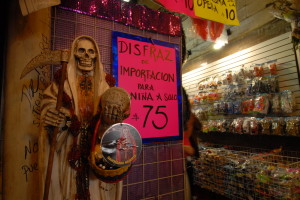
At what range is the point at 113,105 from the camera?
118 centimetres

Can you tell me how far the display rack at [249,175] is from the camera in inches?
87.4

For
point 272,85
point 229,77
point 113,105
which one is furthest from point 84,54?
point 229,77

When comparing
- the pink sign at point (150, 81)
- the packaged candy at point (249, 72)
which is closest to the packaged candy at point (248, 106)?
the packaged candy at point (249, 72)

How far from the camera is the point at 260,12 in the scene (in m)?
3.61

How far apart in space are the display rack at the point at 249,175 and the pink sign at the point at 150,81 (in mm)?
1341

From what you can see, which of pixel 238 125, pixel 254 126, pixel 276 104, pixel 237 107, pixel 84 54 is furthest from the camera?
pixel 237 107

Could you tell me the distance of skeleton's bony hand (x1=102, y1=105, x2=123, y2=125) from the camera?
3.86ft

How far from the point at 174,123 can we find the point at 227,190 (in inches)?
67.1

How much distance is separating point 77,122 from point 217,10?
1.97 metres

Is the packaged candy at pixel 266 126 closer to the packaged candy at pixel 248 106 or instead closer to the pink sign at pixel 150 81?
the packaged candy at pixel 248 106

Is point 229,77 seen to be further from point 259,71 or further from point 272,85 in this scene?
point 272,85

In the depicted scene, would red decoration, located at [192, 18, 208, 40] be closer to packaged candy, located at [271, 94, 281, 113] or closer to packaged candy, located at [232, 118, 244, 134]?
packaged candy, located at [271, 94, 281, 113]

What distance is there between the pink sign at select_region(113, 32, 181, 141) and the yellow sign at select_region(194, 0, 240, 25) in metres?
0.48

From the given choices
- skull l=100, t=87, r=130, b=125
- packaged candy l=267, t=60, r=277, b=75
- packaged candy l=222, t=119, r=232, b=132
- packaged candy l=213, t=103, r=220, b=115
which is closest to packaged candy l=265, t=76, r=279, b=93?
packaged candy l=267, t=60, r=277, b=75
